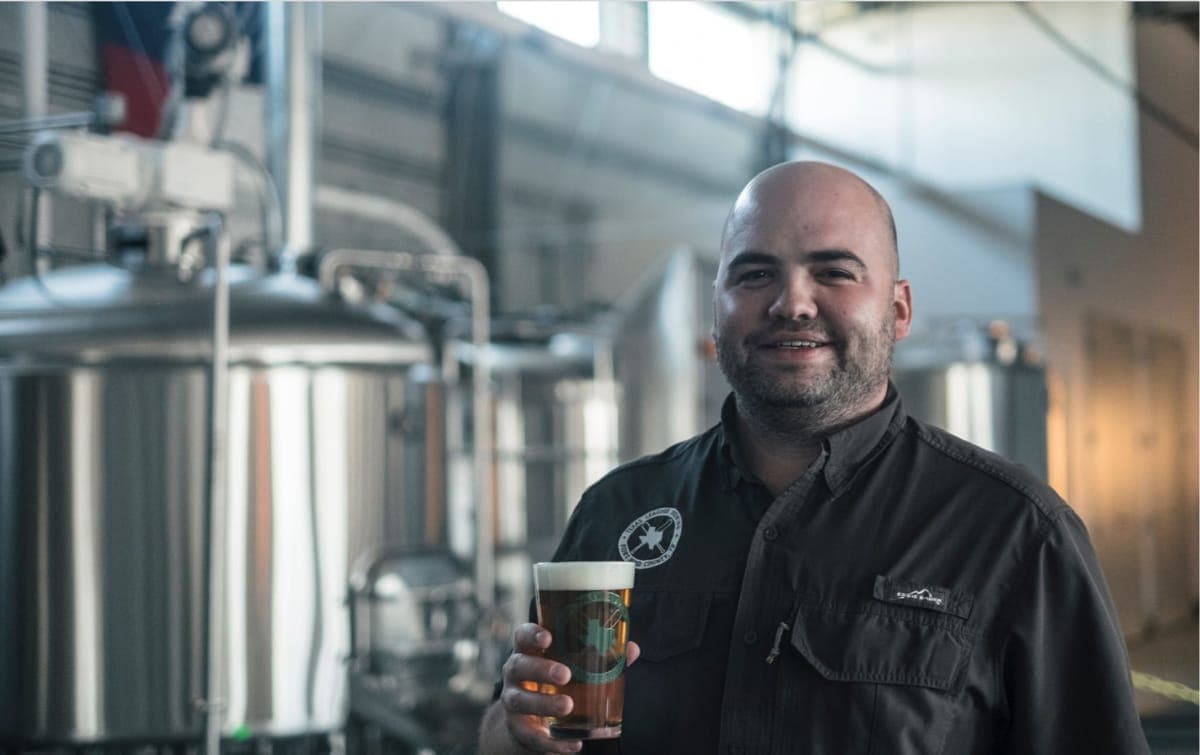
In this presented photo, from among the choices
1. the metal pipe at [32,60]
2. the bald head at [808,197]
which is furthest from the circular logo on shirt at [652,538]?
the metal pipe at [32,60]

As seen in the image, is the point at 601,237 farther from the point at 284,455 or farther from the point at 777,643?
the point at 777,643

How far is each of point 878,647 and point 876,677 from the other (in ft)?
0.10

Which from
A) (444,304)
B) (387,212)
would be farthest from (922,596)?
(444,304)

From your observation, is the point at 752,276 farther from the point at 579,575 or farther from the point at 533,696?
the point at 533,696

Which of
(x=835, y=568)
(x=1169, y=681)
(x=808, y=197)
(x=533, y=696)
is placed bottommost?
(x=1169, y=681)

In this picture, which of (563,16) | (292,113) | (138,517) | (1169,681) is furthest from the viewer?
(563,16)

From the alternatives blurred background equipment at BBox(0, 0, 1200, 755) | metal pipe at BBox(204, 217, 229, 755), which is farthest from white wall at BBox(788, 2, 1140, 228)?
metal pipe at BBox(204, 217, 229, 755)

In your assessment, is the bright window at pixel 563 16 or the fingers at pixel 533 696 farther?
the bright window at pixel 563 16

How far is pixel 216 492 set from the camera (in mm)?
3973

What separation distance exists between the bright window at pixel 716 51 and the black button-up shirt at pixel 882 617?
7806 mm

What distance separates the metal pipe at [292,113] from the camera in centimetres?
661

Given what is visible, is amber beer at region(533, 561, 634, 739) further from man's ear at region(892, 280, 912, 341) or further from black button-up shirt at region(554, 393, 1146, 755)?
man's ear at region(892, 280, 912, 341)

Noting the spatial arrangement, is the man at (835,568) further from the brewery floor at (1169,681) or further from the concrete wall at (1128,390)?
the concrete wall at (1128,390)

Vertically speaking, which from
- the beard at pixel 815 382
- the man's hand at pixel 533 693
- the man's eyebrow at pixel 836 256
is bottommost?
the man's hand at pixel 533 693
